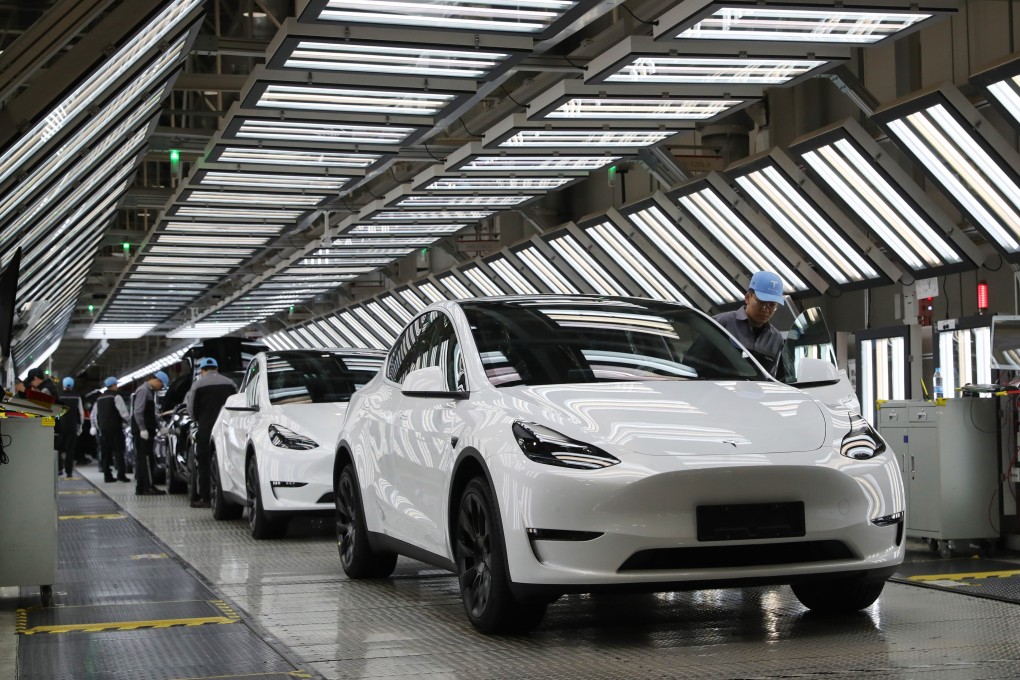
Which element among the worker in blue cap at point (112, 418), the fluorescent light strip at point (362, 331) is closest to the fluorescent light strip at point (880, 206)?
the worker in blue cap at point (112, 418)

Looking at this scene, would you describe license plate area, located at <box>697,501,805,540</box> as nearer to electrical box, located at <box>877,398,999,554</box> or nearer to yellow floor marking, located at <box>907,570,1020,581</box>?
A: yellow floor marking, located at <box>907,570,1020,581</box>

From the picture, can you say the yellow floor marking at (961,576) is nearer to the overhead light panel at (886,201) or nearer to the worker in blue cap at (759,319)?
the worker in blue cap at (759,319)

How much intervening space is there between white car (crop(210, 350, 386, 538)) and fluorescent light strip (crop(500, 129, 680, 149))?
4.53 metres

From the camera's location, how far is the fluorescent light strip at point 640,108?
13.9 m

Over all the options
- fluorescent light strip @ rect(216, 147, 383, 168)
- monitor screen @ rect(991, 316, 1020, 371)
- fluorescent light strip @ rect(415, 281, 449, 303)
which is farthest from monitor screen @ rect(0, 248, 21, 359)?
fluorescent light strip @ rect(415, 281, 449, 303)

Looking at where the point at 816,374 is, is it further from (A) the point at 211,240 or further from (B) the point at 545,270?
(B) the point at 545,270

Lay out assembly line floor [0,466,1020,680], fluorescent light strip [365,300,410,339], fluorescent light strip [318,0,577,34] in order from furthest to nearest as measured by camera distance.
→ fluorescent light strip [365,300,410,339], fluorescent light strip [318,0,577,34], assembly line floor [0,466,1020,680]

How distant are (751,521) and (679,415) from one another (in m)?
0.56

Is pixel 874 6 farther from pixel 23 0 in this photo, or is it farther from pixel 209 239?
pixel 209 239

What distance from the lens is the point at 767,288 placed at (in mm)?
7789

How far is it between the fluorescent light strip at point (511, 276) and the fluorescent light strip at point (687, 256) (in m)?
6.16

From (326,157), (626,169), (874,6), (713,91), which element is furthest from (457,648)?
(626,169)

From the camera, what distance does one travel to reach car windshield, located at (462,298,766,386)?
615cm

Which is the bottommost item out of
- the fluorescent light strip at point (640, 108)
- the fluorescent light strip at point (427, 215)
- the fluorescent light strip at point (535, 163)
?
the fluorescent light strip at point (427, 215)
